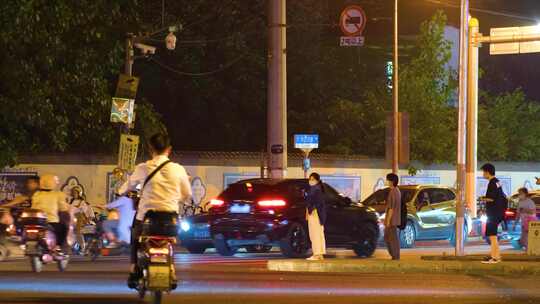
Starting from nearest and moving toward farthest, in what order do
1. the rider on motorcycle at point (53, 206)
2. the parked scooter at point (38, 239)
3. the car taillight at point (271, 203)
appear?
the parked scooter at point (38, 239), the rider on motorcycle at point (53, 206), the car taillight at point (271, 203)

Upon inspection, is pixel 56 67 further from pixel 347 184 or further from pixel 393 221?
pixel 347 184

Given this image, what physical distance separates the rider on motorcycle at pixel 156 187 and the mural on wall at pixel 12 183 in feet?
68.7

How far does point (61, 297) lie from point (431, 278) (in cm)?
626

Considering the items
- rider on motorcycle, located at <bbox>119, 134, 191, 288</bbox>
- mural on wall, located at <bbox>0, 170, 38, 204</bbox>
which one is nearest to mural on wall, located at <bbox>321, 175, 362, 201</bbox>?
mural on wall, located at <bbox>0, 170, 38, 204</bbox>

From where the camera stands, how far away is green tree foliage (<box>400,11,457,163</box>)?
40625 mm

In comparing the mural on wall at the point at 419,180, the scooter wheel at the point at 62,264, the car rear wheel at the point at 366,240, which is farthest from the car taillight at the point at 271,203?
the mural on wall at the point at 419,180

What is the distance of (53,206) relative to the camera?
16.0 meters

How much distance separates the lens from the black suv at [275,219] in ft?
69.3

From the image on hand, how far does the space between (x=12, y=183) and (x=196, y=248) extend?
10.2 m

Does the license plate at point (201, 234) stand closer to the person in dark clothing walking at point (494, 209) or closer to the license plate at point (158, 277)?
the person in dark clothing walking at point (494, 209)

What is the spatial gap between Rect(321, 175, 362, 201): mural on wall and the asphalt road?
19.8m

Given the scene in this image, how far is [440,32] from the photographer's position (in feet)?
139

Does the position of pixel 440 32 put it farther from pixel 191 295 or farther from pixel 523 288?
pixel 191 295

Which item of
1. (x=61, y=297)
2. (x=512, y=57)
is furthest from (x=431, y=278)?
(x=512, y=57)
